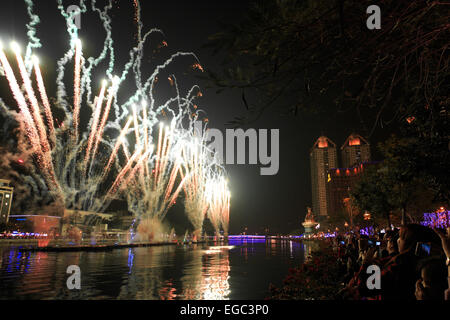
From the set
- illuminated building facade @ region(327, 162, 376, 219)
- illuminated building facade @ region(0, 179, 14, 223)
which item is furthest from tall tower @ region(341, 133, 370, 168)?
illuminated building facade @ region(0, 179, 14, 223)

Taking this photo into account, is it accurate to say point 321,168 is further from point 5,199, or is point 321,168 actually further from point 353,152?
point 5,199

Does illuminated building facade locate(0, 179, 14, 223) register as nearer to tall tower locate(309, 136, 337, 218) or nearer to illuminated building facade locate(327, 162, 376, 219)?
illuminated building facade locate(327, 162, 376, 219)

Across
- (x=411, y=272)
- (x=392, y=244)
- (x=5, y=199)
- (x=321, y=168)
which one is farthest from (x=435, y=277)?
(x=321, y=168)

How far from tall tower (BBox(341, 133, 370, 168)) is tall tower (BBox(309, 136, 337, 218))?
6.73m

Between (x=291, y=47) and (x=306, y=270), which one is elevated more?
(x=291, y=47)

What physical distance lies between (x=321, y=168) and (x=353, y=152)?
22286 millimetres

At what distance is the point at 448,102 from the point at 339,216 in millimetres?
85841

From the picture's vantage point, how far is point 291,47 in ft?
12.3

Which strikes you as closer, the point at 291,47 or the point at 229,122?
the point at 291,47

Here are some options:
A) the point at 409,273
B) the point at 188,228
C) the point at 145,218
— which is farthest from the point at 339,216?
the point at 409,273

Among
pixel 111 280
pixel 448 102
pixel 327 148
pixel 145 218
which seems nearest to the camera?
pixel 448 102

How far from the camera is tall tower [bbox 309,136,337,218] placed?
166375 millimetres

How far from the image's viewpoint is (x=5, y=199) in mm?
75500
